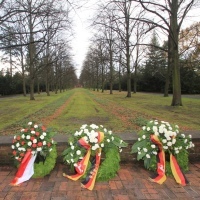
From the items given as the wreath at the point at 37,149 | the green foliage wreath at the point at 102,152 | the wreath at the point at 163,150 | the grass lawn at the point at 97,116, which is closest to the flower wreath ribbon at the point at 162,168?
the wreath at the point at 163,150

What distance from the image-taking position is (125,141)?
3969 mm

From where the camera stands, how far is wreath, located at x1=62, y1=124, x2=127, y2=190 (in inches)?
132

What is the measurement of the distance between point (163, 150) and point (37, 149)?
2.05m

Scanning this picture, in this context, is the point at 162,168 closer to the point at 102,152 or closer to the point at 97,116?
the point at 102,152

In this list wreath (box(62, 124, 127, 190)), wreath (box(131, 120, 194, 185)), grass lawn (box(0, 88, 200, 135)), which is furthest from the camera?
grass lawn (box(0, 88, 200, 135))

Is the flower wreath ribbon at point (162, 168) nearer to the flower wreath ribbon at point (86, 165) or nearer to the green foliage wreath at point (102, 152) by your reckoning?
the green foliage wreath at point (102, 152)

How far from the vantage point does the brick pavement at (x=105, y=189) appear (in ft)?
9.20

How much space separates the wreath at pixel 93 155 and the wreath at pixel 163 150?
425mm

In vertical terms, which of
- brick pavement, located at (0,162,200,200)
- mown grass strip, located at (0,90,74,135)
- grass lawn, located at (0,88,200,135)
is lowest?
brick pavement, located at (0,162,200,200)

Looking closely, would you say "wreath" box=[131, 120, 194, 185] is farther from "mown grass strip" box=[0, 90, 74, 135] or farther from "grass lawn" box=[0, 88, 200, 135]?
"mown grass strip" box=[0, 90, 74, 135]

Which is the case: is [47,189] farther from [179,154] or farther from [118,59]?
[118,59]

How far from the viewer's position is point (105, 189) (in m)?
3.02

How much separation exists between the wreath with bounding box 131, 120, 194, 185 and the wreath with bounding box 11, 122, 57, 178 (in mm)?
1460

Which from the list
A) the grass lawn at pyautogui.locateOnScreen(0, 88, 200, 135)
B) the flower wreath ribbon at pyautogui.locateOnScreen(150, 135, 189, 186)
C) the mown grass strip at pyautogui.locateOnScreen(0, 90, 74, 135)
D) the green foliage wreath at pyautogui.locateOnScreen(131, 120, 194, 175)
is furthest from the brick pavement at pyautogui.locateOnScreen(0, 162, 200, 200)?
the mown grass strip at pyautogui.locateOnScreen(0, 90, 74, 135)
